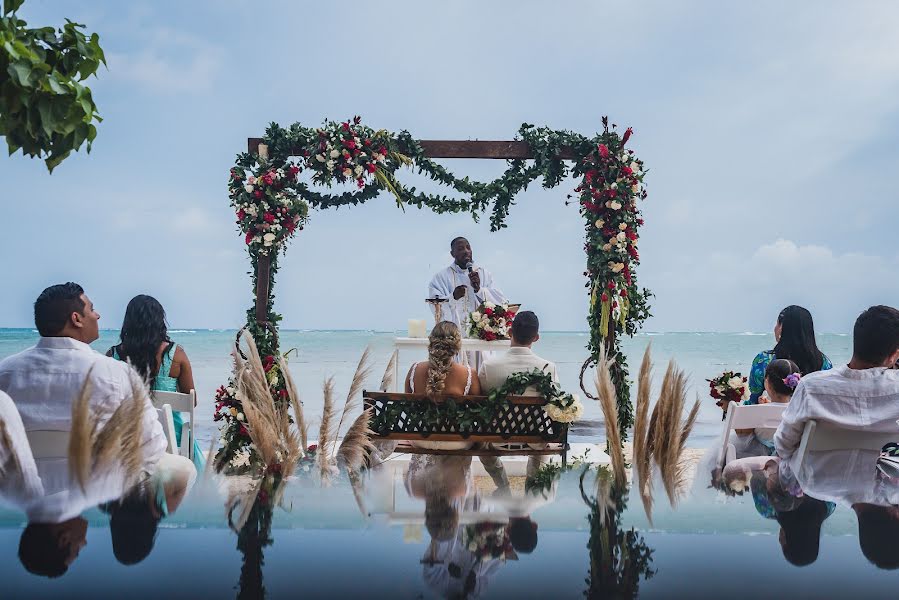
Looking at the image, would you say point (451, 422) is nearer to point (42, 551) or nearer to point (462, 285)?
point (42, 551)

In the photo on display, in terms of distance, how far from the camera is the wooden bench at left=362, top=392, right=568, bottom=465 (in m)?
4.21

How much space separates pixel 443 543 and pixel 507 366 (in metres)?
3.84

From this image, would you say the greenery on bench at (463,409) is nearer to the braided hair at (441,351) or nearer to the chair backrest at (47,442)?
the braided hair at (441,351)

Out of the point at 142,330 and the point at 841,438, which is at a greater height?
the point at 142,330

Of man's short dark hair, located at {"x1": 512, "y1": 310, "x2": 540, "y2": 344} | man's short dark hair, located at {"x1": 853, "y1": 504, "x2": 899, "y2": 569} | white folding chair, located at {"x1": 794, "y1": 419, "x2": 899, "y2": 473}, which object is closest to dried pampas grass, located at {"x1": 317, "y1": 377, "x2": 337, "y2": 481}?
man's short dark hair, located at {"x1": 853, "y1": 504, "x2": 899, "y2": 569}

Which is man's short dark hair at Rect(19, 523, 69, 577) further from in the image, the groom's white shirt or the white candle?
the white candle

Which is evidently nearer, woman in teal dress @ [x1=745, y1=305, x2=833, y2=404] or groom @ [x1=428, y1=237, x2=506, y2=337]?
woman in teal dress @ [x1=745, y1=305, x2=833, y2=404]

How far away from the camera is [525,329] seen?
4.95 meters

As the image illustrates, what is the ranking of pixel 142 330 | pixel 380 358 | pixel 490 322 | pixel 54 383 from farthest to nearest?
pixel 380 358, pixel 490 322, pixel 142 330, pixel 54 383

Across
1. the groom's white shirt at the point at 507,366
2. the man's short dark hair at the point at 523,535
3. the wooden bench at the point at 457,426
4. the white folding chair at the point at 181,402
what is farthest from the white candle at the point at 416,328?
the man's short dark hair at the point at 523,535

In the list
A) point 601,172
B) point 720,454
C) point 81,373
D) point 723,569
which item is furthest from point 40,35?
point 601,172

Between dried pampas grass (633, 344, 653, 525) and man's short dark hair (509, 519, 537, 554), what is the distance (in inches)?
12.1

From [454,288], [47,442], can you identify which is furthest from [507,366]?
[454,288]

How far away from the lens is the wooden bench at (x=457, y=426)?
13.8 feet
